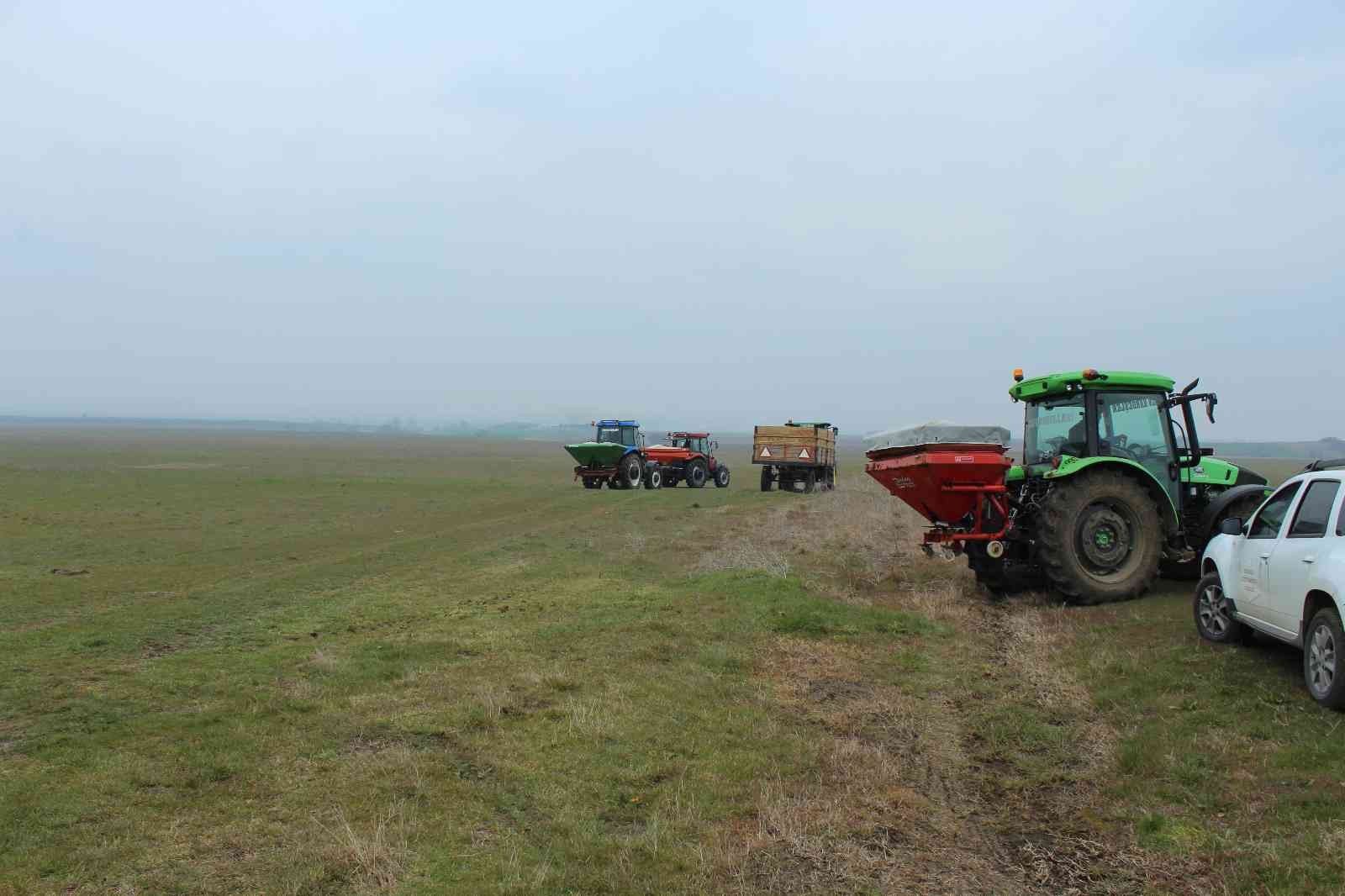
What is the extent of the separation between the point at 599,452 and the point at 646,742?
29.4 m

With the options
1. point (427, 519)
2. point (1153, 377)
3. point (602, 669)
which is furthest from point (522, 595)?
point (427, 519)

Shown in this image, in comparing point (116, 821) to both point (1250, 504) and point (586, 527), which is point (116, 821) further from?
point (586, 527)

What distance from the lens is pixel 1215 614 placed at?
865 centimetres

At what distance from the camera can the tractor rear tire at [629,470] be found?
35.8 meters

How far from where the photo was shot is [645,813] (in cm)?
532

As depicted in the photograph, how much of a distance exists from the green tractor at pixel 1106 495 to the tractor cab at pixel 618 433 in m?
25.6

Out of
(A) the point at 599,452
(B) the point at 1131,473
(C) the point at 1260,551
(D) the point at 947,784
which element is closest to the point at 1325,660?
(C) the point at 1260,551

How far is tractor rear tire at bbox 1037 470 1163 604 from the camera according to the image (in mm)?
10922

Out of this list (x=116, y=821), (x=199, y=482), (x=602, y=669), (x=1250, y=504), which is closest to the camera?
(x=116, y=821)

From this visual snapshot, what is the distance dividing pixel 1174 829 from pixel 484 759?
3.99 meters

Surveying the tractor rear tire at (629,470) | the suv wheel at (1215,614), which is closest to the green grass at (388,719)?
the suv wheel at (1215,614)

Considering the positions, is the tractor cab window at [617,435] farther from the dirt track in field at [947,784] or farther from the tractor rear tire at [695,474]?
the dirt track in field at [947,784]

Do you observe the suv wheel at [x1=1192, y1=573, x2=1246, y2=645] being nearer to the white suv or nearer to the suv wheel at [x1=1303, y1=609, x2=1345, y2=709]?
the white suv

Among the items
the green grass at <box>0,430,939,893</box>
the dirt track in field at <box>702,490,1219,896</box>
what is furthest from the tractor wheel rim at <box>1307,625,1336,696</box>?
the green grass at <box>0,430,939,893</box>
